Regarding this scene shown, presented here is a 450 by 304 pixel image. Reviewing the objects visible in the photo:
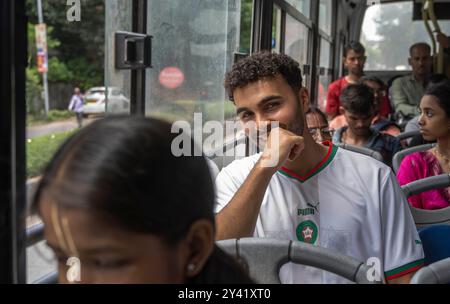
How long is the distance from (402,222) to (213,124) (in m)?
1.53

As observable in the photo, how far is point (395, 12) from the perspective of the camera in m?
8.52

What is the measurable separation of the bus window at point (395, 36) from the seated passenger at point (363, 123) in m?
4.66

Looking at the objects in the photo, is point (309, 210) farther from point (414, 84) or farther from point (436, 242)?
point (414, 84)

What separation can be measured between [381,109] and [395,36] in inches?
110

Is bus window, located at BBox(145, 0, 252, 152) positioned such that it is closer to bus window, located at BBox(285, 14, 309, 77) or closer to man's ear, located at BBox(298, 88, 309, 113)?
man's ear, located at BBox(298, 88, 309, 113)

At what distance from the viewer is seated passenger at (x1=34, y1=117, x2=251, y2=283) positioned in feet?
2.82

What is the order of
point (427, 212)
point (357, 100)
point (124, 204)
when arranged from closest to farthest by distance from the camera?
point (124, 204) → point (427, 212) → point (357, 100)

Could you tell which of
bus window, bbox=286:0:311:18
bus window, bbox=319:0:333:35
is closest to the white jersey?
bus window, bbox=286:0:311:18

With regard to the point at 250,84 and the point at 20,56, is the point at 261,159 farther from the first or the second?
the point at 20,56

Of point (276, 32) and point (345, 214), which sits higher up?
point (276, 32)

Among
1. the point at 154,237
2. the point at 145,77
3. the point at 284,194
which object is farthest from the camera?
the point at 145,77

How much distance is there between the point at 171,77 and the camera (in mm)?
2416

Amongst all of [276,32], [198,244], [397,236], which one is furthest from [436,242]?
[276,32]
